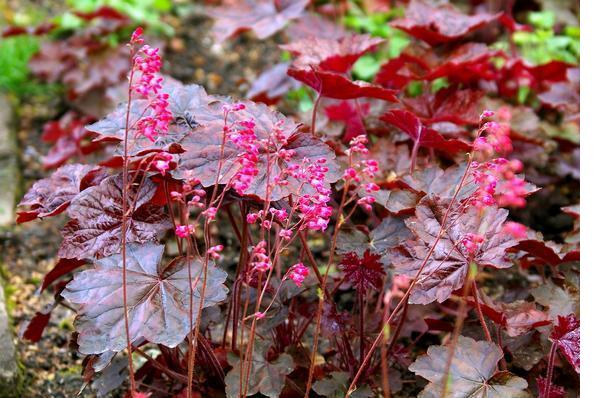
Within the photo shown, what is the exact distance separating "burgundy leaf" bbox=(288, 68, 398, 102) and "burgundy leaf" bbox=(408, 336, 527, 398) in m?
0.67

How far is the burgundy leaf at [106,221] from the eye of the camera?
1755 mm

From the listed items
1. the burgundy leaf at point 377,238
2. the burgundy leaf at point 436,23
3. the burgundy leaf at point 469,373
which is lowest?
the burgundy leaf at point 469,373

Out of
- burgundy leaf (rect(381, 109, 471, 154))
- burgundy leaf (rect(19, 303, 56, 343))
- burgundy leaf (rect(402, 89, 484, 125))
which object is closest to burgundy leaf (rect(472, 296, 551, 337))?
burgundy leaf (rect(381, 109, 471, 154))

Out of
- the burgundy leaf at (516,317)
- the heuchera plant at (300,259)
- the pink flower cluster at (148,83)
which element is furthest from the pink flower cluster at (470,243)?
the pink flower cluster at (148,83)

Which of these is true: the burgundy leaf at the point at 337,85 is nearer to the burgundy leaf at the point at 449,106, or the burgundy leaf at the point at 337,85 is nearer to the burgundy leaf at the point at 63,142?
the burgundy leaf at the point at 449,106

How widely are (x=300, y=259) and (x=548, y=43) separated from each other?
6.19 ft

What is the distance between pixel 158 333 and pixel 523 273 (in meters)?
1.47

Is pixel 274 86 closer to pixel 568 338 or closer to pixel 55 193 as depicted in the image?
pixel 55 193

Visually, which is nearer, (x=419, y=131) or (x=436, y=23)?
(x=419, y=131)

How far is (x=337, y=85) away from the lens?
6.53ft

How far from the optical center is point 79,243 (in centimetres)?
176

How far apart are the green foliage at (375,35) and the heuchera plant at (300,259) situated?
0.95 metres

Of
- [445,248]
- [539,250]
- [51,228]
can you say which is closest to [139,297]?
[445,248]

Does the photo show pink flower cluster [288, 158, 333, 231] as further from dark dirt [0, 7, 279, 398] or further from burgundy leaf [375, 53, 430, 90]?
burgundy leaf [375, 53, 430, 90]
